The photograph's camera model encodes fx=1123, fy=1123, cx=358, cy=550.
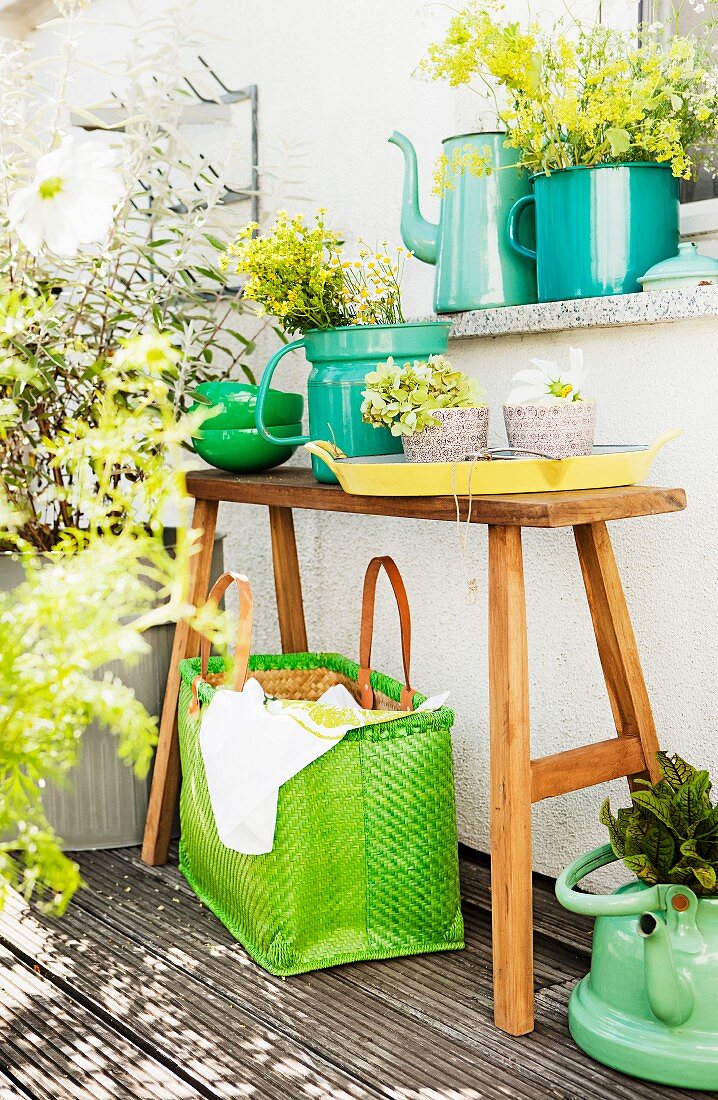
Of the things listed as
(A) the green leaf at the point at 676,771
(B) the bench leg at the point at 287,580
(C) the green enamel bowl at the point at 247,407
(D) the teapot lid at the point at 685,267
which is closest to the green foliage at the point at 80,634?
(A) the green leaf at the point at 676,771

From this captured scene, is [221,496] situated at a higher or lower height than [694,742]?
higher

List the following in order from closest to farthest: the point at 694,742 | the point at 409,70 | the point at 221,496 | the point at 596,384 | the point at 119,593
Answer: the point at 119,593, the point at 694,742, the point at 596,384, the point at 221,496, the point at 409,70

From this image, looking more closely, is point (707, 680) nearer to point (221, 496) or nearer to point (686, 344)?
point (686, 344)

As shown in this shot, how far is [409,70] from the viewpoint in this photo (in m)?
2.01

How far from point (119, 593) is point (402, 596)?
106cm

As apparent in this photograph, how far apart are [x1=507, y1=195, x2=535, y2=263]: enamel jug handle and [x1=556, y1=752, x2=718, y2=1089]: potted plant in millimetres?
868

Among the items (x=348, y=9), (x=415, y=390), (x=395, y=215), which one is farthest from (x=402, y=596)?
(x=348, y=9)

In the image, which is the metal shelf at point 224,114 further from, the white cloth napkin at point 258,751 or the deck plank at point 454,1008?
the deck plank at point 454,1008

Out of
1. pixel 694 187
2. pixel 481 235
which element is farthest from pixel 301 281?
pixel 694 187

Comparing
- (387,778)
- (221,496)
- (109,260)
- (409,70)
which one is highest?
(409,70)

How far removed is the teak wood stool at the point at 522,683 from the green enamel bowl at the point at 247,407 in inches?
10.8

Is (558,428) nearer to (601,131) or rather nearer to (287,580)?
(601,131)

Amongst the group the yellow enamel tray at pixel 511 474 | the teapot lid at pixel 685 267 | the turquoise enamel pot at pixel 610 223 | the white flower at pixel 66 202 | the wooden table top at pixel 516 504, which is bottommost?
the wooden table top at pixel 516 504

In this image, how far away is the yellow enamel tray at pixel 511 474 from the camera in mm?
1352
